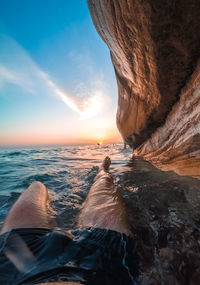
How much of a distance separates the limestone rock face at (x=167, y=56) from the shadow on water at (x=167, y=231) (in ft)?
2.40

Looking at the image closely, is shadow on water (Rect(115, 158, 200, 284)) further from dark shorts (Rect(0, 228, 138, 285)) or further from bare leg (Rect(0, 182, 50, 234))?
bare leg (Rect(0, 182, 50, 234))

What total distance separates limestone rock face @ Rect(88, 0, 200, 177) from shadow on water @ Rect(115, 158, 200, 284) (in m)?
0.73

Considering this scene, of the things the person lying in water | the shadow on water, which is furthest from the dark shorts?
the shadow on water

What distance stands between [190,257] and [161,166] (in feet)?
9.16

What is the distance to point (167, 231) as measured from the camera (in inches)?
48.1

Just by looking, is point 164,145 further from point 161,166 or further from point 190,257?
point 190,257

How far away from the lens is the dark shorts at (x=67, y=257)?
787mm

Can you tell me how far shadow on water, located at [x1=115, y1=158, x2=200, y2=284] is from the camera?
32.2 inches

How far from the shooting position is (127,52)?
73.2 inches

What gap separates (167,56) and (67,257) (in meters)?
2.14

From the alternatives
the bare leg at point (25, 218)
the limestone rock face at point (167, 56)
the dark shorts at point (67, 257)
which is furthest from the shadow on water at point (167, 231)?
the bare leg at point (25, 218)

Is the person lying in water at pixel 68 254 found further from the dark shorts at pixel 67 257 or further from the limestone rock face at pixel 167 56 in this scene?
the limestone rock face at pixel 167 56

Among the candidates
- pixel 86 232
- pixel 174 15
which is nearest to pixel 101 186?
pixel 86 232

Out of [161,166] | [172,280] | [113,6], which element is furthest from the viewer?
[161,166]
